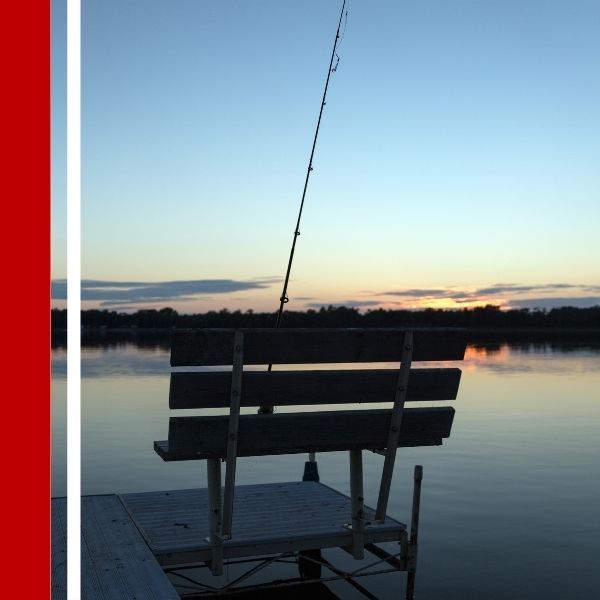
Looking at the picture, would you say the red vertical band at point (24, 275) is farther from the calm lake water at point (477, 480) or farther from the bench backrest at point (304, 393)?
the calm lake water at point (477, 480)

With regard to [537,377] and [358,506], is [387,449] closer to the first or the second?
[358,506]

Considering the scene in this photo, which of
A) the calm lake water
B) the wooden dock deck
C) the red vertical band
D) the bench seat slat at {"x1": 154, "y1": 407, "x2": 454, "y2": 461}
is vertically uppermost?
the red vertical band

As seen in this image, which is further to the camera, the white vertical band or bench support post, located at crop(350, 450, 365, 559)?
bench support post, located at crop(350, 450, 365, 559)

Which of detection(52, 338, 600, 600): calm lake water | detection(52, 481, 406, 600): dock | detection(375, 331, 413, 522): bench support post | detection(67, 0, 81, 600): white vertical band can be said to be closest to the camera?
detection(67, 0, 81, 600): white vertical band

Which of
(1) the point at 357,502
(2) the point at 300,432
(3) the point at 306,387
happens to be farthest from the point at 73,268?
(1) the point at 357,502

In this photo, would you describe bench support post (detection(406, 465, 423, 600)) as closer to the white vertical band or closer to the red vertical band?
the white vertical band

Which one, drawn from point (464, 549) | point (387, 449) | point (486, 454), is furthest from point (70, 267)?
point (486, 454)

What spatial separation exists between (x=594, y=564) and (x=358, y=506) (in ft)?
11.3

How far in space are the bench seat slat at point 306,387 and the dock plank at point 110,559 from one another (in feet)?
3.21

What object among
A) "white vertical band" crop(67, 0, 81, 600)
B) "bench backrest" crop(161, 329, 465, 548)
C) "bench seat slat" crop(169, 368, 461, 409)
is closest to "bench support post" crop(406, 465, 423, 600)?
"bench backrest" crop(161, 329, 465, 548)

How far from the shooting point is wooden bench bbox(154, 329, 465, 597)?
5.61m

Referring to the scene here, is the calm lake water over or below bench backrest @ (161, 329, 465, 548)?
below

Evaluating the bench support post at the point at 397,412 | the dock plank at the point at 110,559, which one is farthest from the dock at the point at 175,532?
the bench support post at the point at 397,412

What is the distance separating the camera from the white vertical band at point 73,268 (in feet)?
9.25
